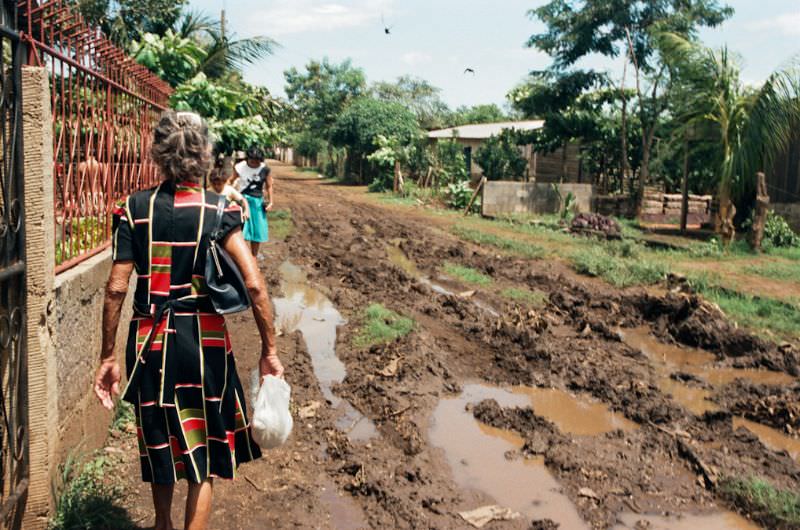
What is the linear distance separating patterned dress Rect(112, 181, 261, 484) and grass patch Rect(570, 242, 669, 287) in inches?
348

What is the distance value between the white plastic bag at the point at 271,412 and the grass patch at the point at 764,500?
109 inches

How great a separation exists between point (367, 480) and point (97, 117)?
282 cm

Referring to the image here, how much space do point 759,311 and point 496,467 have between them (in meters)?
5.69

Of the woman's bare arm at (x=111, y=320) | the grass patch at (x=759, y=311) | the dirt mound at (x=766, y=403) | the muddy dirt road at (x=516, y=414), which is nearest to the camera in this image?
the woman's bare arm at (x=111, y=320)

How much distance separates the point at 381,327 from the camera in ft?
24.6

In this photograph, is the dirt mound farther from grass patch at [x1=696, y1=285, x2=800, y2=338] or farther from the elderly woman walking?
the elderly woman walking

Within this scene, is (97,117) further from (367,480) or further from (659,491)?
(659,491)

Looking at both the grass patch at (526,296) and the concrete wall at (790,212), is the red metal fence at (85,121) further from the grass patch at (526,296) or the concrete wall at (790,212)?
the concrete wall at (790,212)

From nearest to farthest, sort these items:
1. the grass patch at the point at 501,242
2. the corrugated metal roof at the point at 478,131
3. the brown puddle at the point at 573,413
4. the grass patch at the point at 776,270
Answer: the brown puddle at the point at 573,413 < the grass patch at the point at 776,270 < the grass patch at the point at 501,242 < the corrugated metal roof at the point at 478,131

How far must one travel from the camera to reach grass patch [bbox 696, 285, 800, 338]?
8227mm

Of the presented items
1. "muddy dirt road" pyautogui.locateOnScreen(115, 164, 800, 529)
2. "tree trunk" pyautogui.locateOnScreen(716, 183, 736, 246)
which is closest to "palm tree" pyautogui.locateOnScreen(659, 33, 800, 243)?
"tree trunk" pyautogui.locateOnScreen(716, 183, 736, 246)

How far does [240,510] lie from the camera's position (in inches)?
148

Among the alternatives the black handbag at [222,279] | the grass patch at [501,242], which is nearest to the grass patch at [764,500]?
the black handbag at [222,279]

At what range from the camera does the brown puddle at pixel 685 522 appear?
3914 millimetres
